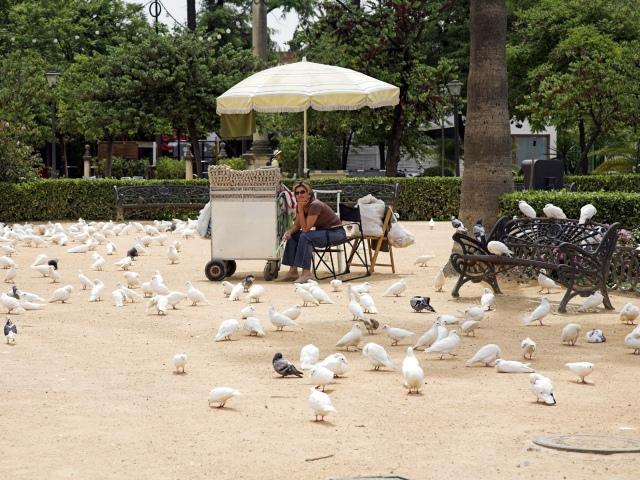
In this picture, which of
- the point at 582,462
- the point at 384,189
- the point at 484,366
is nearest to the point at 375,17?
the point at 384,189

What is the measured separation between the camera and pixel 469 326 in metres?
9.78

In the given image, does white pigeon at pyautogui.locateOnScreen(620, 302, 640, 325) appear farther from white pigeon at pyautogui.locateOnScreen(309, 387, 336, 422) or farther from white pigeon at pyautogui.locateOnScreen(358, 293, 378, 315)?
white pigeon at pyautogui.locateOnScreen(309, 387, 336, 422)

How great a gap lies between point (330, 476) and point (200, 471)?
0.64 meters

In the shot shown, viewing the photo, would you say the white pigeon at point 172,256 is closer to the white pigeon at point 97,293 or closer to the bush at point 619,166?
the white pigeon at point 97,293

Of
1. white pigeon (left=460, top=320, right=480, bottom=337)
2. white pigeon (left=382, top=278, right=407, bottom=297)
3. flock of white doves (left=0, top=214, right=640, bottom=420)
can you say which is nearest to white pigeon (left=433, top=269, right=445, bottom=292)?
flock of white doves (left=0, top=214, right=640, bottom=420)

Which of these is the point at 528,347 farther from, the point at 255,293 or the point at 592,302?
the point at 255,293

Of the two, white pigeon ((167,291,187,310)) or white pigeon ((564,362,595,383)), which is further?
white pigeon ((167,291,187,310))

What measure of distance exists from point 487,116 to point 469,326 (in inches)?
192

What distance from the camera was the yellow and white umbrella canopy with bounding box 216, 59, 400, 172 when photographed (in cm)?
1723

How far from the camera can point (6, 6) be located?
5175 cm

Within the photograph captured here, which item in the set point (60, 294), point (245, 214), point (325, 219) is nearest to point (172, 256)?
point (245, 214)

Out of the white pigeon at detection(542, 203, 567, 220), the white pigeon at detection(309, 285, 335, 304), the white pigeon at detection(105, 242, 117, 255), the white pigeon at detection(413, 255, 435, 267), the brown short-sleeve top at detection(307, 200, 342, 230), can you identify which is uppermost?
the white pigeon at detection(542, 203, 567, 220)

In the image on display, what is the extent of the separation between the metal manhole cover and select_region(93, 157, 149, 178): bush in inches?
1630

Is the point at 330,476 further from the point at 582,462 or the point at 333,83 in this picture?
the point at 333,83
